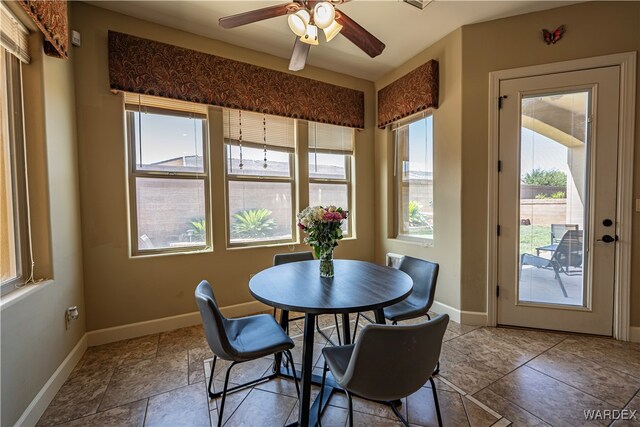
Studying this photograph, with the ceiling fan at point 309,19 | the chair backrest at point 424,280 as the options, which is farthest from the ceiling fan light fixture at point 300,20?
the chair backrest at point 424,280

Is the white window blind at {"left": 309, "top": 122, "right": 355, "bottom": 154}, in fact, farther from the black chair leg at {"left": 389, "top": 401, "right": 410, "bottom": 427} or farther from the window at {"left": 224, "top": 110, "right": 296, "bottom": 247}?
the black chair leg at {"left": 389, "top": 401, "right": 410, "bottom": 427}

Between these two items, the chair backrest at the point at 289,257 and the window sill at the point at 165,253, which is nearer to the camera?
the chair backrest at the point at 289,257

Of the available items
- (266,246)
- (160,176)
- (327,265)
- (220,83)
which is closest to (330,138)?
(220,83)

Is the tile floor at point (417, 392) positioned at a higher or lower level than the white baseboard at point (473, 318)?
lower

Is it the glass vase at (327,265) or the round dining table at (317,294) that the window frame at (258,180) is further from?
the glass vase at (327,265)

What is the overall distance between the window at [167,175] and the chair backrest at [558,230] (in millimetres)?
3423

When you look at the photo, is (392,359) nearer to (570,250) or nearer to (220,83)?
(570,250)

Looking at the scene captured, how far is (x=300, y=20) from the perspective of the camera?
171cm

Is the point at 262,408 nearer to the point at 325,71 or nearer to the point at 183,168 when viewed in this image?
the point at 183,168

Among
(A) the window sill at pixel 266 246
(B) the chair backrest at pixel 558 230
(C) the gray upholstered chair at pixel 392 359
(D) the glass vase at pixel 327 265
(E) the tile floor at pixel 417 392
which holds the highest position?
(B) the chair backrest at pixel 558 230

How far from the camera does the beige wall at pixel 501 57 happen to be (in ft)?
7.45

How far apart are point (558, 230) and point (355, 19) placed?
2.79 meters

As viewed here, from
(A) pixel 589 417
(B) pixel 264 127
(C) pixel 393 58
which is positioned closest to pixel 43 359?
(B) pixel 264 127

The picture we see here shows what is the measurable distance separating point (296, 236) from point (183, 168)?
1.47 meters
